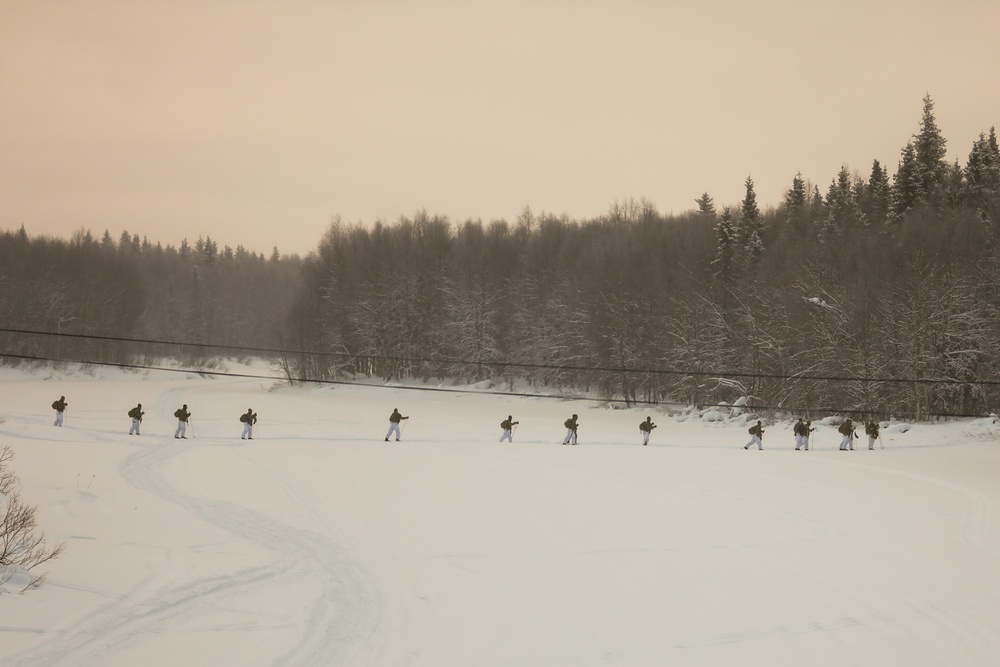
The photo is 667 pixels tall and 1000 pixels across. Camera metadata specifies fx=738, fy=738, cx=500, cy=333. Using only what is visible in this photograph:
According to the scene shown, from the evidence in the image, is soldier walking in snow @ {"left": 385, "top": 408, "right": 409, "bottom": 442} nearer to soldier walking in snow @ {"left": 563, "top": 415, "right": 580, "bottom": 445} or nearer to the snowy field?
the snowy field

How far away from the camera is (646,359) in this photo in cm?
6203

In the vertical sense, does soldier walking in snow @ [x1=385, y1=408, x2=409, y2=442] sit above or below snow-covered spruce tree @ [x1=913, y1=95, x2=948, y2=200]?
below

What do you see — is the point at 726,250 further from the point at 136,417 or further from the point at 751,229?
the point at 136,417

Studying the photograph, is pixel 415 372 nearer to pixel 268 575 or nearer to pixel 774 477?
pixel 774 477

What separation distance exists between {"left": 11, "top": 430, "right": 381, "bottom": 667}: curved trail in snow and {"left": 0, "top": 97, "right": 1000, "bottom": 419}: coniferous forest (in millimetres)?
13334

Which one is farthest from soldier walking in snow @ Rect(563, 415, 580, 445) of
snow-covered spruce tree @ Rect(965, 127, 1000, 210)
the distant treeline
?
the distant treeline

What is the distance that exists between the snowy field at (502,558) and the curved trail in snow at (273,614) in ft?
0.14

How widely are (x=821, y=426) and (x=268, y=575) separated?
36878 mm

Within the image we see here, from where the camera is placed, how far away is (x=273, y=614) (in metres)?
9.98

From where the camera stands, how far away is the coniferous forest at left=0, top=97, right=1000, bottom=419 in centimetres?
4425

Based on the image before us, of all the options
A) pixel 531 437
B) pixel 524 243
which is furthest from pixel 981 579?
pixel 524 243

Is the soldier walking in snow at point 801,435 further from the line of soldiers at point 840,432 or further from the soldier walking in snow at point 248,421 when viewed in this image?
the soldier walking in snow at point 248,421

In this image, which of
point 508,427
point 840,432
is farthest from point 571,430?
point 840,432

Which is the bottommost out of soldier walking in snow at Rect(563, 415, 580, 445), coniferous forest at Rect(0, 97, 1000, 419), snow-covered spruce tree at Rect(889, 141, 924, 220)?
soldier walking in snow at Rect(563, 415, 580, 445)
